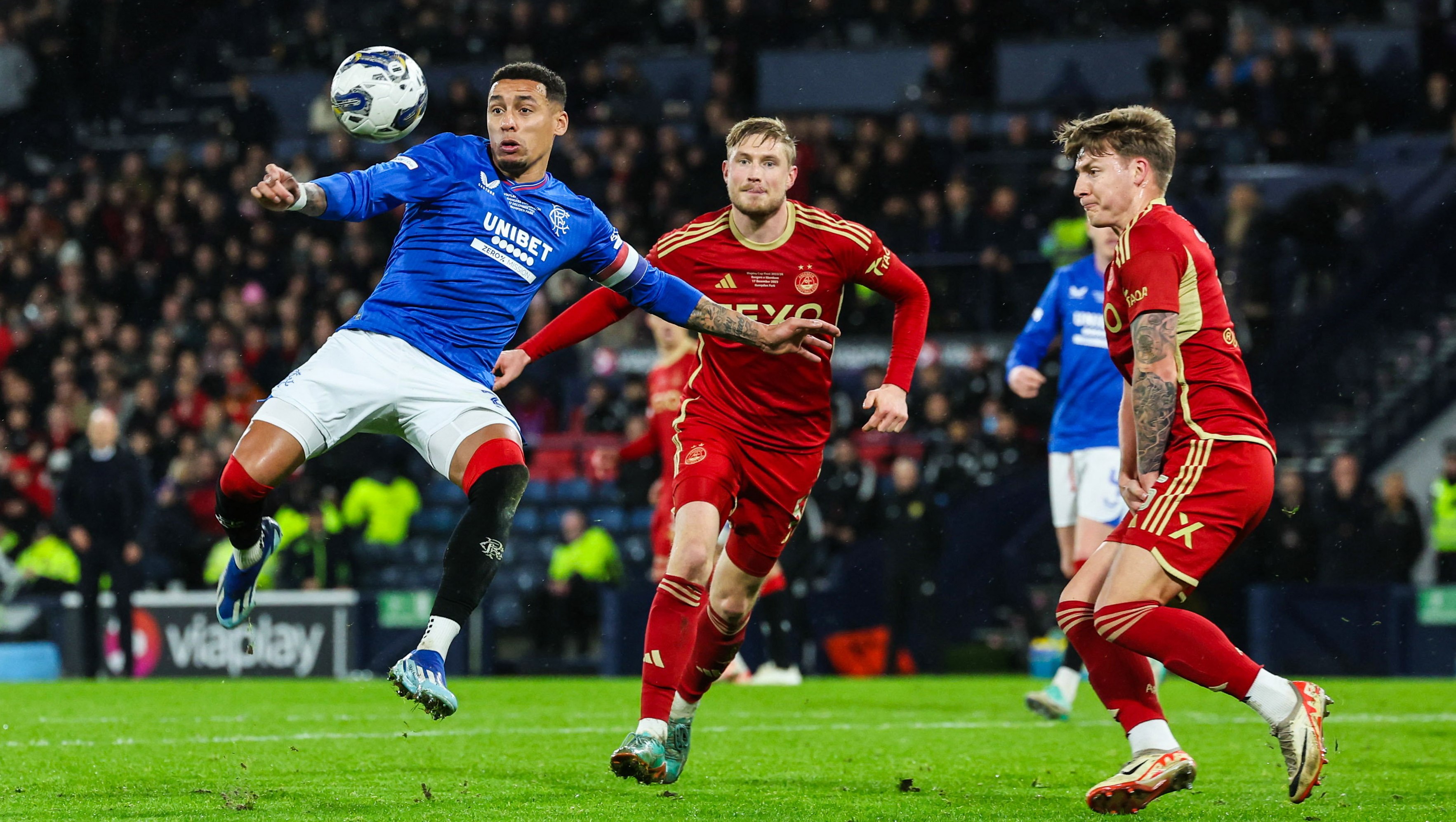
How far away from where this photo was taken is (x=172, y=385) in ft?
65.8

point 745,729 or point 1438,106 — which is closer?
point 745,729

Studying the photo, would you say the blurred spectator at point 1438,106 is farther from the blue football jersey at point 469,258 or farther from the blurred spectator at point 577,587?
the blue football jersey at point 469,258

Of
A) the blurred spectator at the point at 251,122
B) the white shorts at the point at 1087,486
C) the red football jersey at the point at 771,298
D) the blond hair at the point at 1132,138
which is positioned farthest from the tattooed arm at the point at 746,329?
the blurred spectator at the point at 251,122

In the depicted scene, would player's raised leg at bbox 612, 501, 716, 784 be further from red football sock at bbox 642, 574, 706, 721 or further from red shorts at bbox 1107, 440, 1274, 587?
red shorts at bbox 1107, 440, 1274, 587

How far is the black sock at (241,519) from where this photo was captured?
6172 mm

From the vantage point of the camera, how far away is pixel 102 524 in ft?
49.1

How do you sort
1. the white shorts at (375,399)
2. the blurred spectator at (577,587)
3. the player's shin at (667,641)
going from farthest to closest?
the blurred spectator at (577,587) < the white shorts at (375,399) < the player's shin at (667,641)

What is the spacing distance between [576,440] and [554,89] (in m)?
12.0

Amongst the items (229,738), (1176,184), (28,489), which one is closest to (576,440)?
(28,489)

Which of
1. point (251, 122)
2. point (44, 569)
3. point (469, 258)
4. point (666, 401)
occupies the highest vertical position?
point (251, 122)

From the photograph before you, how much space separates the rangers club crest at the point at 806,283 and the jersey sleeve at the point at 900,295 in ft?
0.64

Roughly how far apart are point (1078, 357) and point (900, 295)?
2.31m

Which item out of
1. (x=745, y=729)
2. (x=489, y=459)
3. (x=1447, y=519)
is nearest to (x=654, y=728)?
(x=489, y=459)

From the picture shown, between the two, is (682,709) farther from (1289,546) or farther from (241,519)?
(1289,546)
